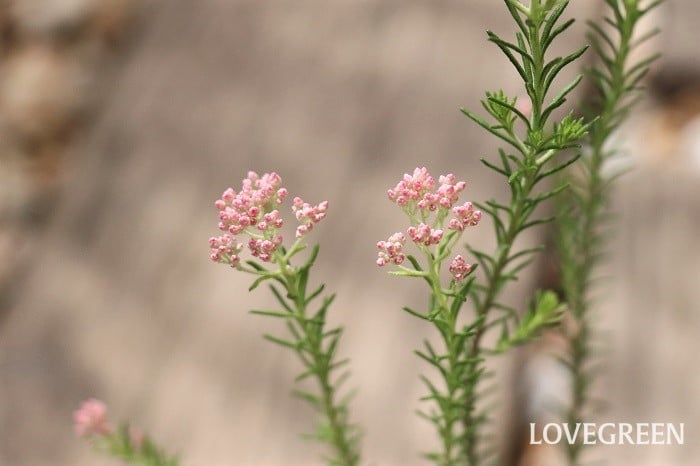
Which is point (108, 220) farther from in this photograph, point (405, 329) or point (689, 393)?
point (689, 393)

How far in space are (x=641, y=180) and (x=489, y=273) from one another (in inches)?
29.6

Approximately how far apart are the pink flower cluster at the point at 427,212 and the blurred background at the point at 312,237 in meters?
0.57

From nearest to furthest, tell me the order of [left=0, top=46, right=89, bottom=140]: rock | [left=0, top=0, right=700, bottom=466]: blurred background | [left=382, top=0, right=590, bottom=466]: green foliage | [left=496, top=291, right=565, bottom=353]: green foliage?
[left=382, top=0, right=590, bottom=466]: green foliage
[left=496, top=291, right=565, bottom=353]: green foliage
[left=0, top=0, right=700, bottom=466]: blurred background
[left=0, top=46, right=89, bottom=140]: rock

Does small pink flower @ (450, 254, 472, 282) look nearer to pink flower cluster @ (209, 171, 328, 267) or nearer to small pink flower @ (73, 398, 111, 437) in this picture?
pink flower cluster @ (209, 171, 328, 267)

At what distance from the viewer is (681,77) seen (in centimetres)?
112

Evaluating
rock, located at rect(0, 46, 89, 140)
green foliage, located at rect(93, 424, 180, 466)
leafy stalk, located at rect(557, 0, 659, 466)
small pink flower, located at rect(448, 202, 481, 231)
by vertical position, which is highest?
rock, located at rect(0, 46, 89, 140)

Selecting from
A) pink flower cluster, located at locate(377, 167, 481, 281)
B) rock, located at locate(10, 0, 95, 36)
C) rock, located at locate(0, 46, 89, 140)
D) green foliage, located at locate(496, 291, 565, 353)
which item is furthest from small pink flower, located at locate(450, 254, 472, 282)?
rock, located at locate(10, 0, 95, 36)

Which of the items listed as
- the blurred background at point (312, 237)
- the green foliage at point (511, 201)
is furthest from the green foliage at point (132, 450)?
the blurred background at point (312, 237)

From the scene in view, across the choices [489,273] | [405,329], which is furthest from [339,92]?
[489,273]

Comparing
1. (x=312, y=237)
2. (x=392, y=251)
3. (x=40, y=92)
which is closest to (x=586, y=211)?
(x=392, y=251)

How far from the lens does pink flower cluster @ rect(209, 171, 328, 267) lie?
0.24 m

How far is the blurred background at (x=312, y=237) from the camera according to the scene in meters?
0.88

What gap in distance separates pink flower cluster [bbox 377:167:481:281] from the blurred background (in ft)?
1.89

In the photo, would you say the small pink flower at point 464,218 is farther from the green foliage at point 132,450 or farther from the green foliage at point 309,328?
the green foliage at point 132,450
